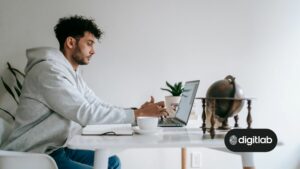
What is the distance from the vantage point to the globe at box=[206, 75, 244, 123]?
1.35 m

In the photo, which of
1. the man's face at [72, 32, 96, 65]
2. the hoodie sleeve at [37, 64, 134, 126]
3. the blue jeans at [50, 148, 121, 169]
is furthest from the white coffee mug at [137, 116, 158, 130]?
the man's face at [72, 32, 96, 65]

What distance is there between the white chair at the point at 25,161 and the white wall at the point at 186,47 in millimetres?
1337

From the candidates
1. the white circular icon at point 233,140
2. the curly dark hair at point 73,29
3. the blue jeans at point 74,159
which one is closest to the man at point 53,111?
the blue jeans at point 74,159

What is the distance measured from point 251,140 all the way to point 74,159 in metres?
1.05

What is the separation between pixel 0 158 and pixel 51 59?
0.53 meters

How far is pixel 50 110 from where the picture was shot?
4.92 ft

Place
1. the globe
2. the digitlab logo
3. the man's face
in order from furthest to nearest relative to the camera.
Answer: the man's face, the globe, the digitlab logo

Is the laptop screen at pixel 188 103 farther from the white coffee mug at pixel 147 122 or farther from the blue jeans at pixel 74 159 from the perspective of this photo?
the blue jeans at pixel 74 159

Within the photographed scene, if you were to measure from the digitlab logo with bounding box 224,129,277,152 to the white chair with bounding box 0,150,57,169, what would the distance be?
663 mm

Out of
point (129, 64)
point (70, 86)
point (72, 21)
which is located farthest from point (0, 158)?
point (129, 64)

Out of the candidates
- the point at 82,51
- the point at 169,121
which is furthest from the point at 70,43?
the point at 169,121

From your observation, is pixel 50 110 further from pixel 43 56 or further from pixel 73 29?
pixel 73 29

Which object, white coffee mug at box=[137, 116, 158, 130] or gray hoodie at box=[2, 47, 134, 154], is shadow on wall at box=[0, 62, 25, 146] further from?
white coffee mug at box=[137, 116, 158, 130]

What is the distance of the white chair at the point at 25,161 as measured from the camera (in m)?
1.21
